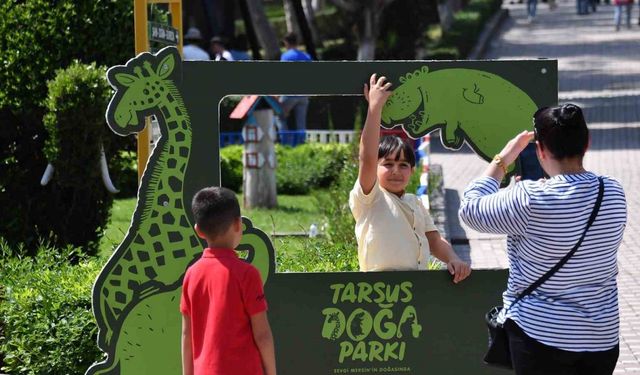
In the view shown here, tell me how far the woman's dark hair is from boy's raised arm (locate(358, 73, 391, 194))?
118 cm

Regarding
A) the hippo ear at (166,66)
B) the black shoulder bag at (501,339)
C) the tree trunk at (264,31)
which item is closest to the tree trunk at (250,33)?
the tree trunk at (264,31)

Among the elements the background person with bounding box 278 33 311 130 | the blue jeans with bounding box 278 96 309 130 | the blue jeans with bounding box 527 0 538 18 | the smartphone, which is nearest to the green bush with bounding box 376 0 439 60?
the background person with bounding box 278 33 311 130

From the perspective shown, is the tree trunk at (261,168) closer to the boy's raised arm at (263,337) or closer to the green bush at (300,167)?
the green bush at (300,167)

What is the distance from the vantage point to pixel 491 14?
40.1m

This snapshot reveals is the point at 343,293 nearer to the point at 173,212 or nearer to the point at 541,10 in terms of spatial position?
the point at 173,212

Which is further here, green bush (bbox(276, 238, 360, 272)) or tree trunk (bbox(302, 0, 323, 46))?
tree trunk (bbox(302, 0, 323, 46))

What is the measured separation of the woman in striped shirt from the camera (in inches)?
167

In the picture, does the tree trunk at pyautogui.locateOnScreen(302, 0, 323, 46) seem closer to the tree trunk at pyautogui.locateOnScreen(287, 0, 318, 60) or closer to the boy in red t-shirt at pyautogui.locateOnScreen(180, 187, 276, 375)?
the tree trunk at pyautogui.locateOnScreen(287, 0, 318, 60)

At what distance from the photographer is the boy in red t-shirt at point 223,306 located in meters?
4.42

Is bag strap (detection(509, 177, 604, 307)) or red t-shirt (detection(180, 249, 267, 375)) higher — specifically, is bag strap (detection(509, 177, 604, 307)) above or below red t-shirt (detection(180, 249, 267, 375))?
above

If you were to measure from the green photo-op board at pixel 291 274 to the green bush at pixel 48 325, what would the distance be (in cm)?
76

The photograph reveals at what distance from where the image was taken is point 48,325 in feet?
21.4

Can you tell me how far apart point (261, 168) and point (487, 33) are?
2246 cm

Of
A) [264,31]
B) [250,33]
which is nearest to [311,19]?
[264,31]
